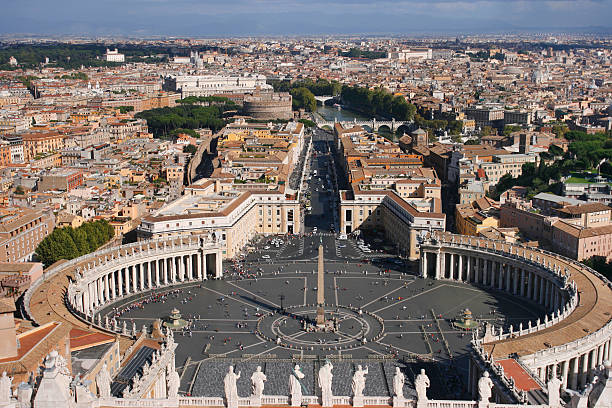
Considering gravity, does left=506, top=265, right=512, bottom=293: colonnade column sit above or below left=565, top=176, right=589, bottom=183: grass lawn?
below

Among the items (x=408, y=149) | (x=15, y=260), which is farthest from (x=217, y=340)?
(x=408, y=149)

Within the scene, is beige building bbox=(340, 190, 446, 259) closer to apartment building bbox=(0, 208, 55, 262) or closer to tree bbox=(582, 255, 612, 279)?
tree bbox=(582, 255, 612, 279)

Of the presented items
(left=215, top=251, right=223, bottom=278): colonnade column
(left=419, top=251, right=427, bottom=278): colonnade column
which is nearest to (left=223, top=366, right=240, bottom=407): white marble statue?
(left=215, top=251, right=223, bottom=278): colonnade column

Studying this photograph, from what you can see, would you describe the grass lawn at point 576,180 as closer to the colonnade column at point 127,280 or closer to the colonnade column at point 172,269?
the colonnade column at point 172,269

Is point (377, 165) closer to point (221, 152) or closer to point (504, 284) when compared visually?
point (221, 152)

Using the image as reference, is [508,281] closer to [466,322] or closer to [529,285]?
[529,285]

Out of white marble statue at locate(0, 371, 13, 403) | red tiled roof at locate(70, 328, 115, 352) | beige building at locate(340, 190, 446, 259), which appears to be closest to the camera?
white marble statue at locate(0, 371, 13, 403)

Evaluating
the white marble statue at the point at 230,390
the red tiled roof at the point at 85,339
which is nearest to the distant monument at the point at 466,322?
the red tiled roof at the point at 85,339
